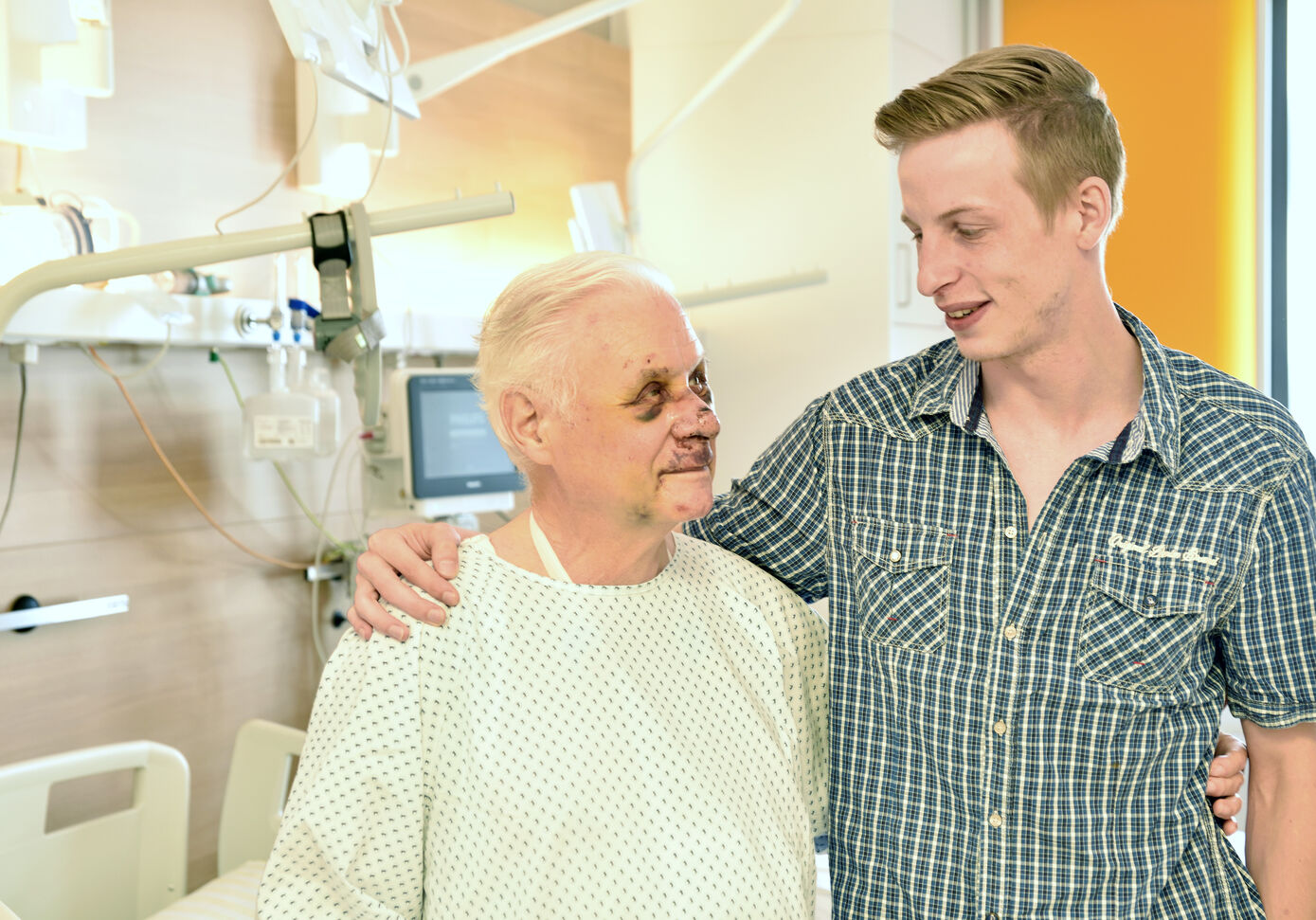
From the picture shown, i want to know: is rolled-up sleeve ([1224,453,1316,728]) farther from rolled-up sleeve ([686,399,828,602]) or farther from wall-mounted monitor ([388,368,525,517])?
wall-mounted monitor ([388,368,525,517])

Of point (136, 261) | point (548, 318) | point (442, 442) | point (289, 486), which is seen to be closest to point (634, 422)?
point (548, 318)

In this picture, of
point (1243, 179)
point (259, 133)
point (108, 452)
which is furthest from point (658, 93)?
point (108, 452)

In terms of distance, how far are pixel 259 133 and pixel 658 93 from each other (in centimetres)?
140

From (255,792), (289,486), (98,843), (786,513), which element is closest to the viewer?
(786,513)

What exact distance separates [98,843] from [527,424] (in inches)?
42.9

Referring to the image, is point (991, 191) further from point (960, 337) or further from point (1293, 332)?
point (1293, 332)

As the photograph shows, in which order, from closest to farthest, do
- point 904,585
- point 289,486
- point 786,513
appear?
1. point 904,585
2. point 786,513
3. point 289,486

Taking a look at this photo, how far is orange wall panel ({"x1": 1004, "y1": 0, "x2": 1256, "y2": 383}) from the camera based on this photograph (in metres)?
3.37

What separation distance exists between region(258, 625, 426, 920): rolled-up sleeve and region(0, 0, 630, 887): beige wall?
117 centimetres

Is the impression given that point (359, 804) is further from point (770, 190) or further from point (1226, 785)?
point (770, 190)

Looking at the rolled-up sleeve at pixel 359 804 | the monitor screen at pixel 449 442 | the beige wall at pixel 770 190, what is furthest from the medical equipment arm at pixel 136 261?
the beige wall at pixel 770 190

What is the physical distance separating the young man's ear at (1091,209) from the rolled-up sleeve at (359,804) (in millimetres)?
851

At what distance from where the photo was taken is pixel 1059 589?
1.28 metres

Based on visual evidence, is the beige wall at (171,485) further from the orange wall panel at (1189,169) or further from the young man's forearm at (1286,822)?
the orange wall panel at (1189,169)
